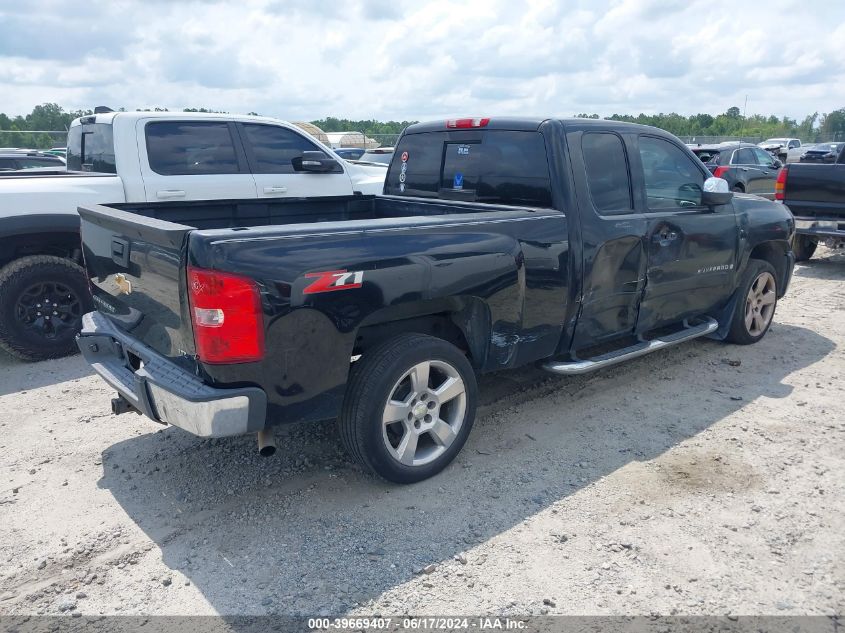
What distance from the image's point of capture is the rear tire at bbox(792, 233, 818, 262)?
33.4ft

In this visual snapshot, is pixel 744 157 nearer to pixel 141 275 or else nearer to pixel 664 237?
pixel 664 237

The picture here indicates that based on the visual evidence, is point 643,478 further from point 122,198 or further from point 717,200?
point 122,198

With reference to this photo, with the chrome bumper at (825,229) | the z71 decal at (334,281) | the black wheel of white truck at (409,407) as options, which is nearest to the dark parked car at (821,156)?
the chrome bumper at (825,229)

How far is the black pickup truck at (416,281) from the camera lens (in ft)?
9.76

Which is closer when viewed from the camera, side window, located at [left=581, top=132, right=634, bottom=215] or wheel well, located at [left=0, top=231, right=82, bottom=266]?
side window, located at [left=581, top=132, right=634, bottom=215]

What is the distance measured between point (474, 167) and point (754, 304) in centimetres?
303

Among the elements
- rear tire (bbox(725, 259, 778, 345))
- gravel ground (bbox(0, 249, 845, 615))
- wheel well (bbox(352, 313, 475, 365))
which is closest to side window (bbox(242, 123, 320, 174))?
gravel ground (bbox(0, 249, 845, 615))

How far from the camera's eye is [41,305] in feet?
18.9

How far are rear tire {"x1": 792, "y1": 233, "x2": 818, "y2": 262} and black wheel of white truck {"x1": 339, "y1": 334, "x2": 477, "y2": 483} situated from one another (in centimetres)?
846

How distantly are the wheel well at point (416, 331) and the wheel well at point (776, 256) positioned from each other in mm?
3504

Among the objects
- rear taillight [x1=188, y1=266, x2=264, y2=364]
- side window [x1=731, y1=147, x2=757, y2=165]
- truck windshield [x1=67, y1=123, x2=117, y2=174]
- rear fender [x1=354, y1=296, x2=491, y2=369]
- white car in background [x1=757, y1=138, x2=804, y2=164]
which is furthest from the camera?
white car in background [x1=757, y1=138, x2=804, y2=164]

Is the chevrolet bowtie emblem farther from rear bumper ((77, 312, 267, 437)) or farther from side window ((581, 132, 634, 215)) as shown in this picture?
side window ((581, 132, 634, 215))

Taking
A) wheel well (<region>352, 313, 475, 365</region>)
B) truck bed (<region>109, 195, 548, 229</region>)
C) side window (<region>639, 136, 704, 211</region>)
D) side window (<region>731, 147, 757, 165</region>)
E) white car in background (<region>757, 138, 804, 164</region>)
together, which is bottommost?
wheel well (<region>352, 313, 475, 365</region>)

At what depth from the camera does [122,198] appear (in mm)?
6066
